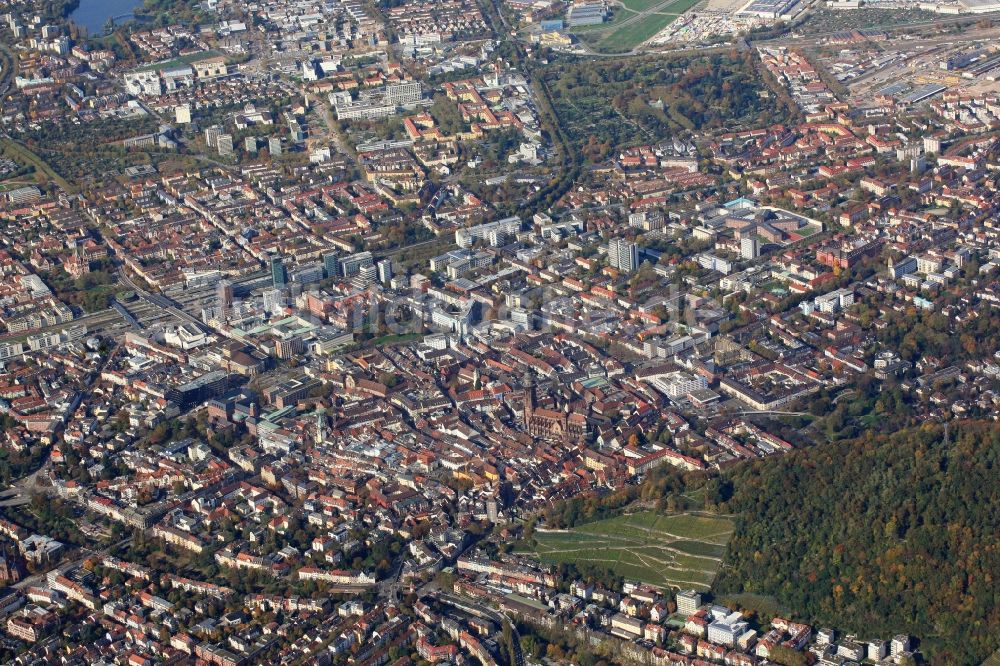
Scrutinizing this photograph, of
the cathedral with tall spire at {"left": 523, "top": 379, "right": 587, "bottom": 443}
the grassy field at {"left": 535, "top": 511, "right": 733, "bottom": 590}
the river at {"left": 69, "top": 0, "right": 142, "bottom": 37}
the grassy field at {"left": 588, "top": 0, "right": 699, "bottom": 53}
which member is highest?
the river at {"left": 69, "top": 0, "right": 142, "bottom": 37}

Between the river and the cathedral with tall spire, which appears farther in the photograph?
the river

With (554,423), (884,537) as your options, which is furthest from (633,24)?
(884,537)

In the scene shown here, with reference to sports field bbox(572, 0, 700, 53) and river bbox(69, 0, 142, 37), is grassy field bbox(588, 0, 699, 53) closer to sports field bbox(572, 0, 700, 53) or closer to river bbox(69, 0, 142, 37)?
sports field bbox(572, 0, 700, 53)

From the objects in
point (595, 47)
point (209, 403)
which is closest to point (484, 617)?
point (209, 403)

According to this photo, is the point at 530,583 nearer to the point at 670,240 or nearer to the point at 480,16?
the point at 670,240

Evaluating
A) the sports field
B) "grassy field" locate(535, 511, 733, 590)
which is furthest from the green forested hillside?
the sports field

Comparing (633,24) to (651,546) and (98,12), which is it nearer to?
(98,12)
